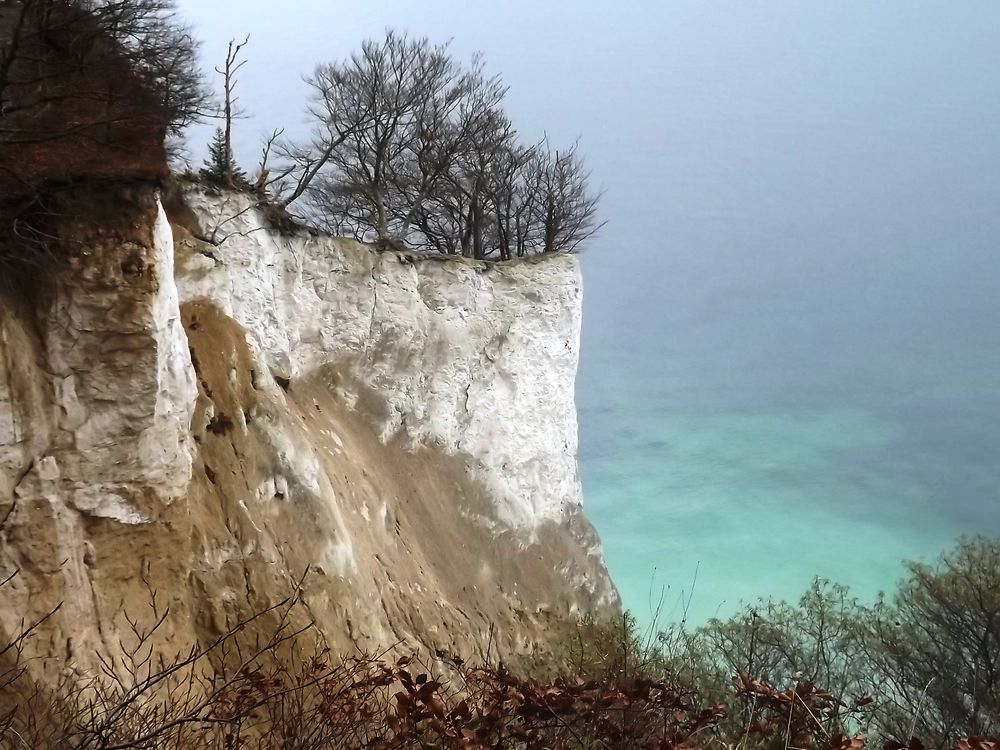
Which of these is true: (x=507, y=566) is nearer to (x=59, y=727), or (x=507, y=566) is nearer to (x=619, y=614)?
(x=619, y=614)

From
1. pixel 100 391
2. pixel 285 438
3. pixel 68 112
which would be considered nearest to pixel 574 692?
pixel 100 391

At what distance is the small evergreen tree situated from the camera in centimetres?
935

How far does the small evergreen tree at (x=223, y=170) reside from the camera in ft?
30.7

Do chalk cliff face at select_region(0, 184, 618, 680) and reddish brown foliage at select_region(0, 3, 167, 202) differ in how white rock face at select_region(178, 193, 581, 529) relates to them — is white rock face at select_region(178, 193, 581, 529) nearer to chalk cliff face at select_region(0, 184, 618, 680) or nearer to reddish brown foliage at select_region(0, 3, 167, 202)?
chalk cliff face at select_region(0, 184, 618, 680)

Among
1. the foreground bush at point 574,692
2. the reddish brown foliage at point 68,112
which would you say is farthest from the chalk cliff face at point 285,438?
the foreground bush at point 574,692

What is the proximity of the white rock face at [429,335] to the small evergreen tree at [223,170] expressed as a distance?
0.33 metres

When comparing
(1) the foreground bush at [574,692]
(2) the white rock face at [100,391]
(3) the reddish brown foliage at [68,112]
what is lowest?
(1) the foreground bush at [574,692]

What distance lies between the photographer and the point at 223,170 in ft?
32.8

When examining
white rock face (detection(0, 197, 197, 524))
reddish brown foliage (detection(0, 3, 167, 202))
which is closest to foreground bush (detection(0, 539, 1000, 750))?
white rock face (detection(0, 197, 197, 524))

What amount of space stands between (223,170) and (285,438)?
449 centimetres

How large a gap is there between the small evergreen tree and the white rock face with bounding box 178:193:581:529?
1.07 ft

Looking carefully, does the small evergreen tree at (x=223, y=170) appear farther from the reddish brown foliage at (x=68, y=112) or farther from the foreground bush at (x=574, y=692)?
the foreground bush at (x=574, y=692)

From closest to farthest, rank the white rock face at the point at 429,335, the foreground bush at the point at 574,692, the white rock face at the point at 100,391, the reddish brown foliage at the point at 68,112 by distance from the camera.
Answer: the foreground bush at the point at 574,692 < the reddish brown foliage at the point at 68,112 < the white rock face at the point at 100,391 < the white rock face at the point at 429,335

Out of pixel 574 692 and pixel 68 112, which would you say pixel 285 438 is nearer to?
pixel 68 112
